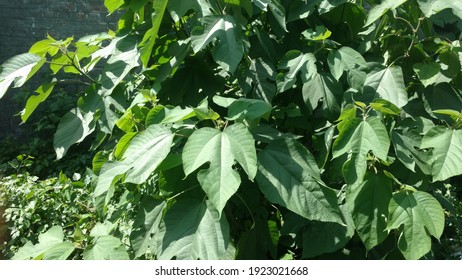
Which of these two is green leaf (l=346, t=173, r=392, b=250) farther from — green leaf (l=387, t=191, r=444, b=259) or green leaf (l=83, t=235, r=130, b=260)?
green leaf (l=83, t=235, r=130, b=260)

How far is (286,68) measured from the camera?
1876 millimetres

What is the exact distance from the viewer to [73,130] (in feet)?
6.22

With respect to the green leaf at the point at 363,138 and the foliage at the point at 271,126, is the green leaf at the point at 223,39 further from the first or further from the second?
the green leaf at the point at 363,138

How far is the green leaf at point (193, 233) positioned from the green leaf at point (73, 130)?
476mm

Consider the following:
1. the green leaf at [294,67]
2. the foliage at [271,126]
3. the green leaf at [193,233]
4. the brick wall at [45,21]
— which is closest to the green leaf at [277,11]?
the foliage at [271,126]

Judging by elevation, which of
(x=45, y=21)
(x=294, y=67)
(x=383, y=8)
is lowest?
(x=45, y=21)

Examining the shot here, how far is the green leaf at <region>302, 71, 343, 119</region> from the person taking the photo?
179cm

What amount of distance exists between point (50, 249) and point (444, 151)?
1170mm

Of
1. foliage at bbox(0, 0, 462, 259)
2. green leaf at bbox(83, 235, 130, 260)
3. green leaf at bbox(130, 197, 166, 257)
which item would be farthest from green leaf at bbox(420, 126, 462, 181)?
green leaf at bbox(83, 235, 130, 260)

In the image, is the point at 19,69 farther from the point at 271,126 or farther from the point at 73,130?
the point at 271,126

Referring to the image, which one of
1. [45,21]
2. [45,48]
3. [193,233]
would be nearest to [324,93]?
[193,233]

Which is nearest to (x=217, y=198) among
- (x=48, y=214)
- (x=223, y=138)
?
(x=223, y=138)

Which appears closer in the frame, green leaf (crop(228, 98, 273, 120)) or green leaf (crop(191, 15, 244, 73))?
green leaf (crop(228, 98, 273, 120))

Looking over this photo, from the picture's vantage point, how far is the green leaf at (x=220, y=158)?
140 centimetres
